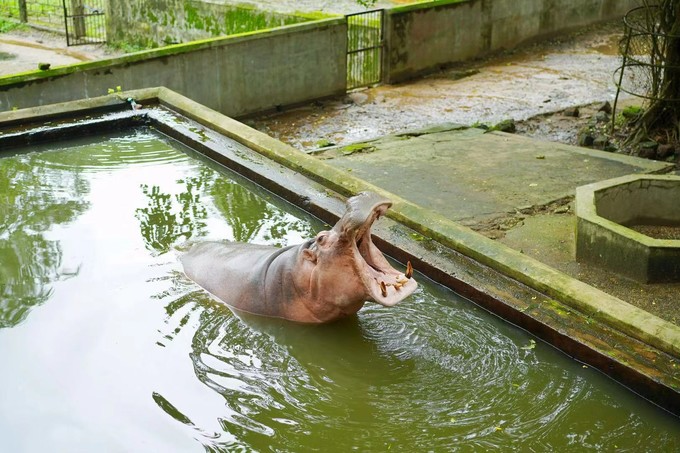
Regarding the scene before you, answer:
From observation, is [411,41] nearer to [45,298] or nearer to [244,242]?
[244,242]

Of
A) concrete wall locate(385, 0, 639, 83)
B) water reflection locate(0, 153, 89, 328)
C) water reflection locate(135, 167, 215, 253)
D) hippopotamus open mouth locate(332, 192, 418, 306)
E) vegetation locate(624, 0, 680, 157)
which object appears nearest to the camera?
hippopotamus open mouth locate(332, 192, 418, 306)

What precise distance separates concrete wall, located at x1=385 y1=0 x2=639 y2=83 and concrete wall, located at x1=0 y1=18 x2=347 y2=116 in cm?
117

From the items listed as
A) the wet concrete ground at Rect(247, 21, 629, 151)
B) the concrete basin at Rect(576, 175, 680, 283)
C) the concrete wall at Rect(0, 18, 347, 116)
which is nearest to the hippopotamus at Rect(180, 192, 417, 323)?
the concrete basin at Rect(576, 175, 680, 283)

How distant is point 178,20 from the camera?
53.4 ft

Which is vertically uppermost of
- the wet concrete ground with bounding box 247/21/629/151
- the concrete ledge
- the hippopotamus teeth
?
the hippopotamus teeth

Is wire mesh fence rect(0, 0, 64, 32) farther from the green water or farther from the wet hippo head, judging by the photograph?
the wet hippo head

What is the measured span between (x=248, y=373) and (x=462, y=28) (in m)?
11.1

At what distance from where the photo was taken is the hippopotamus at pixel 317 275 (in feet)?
14.6

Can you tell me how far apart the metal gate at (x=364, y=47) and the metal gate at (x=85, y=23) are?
20.6ft

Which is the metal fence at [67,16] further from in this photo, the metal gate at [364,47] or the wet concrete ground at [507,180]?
the wet concrete ground at [507,180]

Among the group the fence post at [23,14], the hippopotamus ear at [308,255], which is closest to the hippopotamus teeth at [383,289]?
the hippopotamus ear at [308,255]

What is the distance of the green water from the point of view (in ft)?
13.6

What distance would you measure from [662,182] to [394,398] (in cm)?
363

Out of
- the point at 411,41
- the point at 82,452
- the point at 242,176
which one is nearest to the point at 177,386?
the point at 82,452
